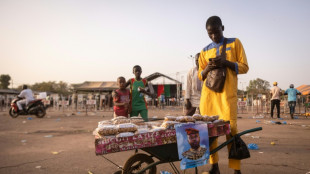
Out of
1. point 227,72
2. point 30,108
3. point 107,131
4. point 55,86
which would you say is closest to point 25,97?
point 30,108

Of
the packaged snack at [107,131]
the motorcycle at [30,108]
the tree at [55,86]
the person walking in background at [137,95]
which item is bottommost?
the motorcycle at [30,108]

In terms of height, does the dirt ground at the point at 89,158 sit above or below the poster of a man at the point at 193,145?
below

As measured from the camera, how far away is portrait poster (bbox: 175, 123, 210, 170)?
77.2 inches

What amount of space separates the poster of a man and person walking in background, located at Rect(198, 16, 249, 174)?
0.61 metres

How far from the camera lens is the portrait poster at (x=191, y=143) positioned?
196 centimetres

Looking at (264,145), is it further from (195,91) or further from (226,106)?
(226,106)

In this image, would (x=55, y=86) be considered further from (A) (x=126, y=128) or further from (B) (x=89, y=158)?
Result: (A) (x=126, y=128)

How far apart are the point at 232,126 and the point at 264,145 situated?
10.4ft

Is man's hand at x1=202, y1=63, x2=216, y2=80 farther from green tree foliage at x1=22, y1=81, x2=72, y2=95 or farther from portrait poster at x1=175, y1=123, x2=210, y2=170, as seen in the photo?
green tree foliage at x1=22, y1=81, x2=72, y2=95

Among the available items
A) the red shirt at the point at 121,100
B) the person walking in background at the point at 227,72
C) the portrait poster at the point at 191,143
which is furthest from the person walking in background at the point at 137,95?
the portrait poster at the point at 191,143

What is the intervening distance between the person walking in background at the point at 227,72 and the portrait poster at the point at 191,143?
56cm

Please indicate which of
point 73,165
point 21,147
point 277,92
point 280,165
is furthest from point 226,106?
point 277,92

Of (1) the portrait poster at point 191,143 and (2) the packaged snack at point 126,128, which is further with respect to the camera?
(1) the portrait poster at point 191,143

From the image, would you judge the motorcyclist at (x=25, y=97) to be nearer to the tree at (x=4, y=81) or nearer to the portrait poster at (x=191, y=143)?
the portrait poster at (x=191, y=143)
